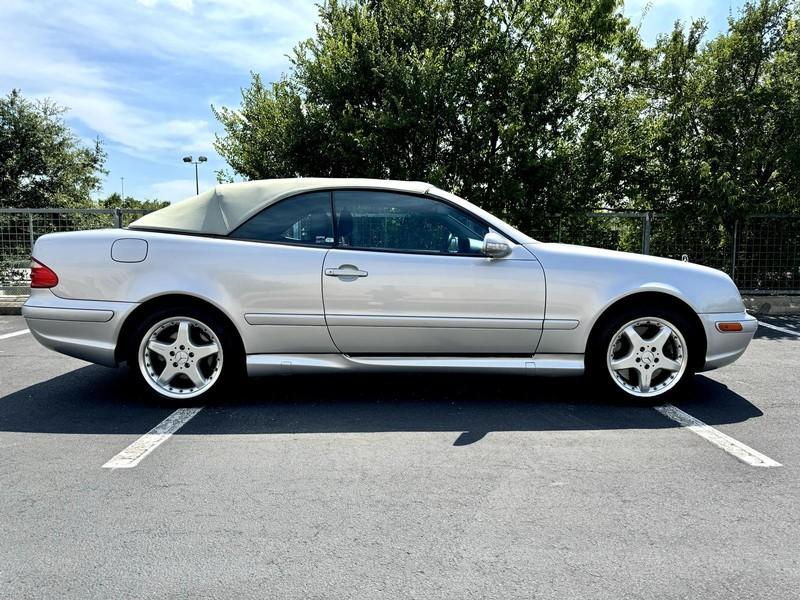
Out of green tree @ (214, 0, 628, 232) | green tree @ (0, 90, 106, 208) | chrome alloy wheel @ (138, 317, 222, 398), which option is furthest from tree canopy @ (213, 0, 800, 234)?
green tree @ (0, 90, 106, 208)

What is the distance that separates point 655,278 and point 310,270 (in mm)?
2365

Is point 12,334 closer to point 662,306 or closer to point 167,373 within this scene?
point 167,373

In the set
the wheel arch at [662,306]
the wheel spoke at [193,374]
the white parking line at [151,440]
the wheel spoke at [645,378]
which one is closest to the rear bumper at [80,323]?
the wheel spoke at [193,374]

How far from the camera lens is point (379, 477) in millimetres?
3082

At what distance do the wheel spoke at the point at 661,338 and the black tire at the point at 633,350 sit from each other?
0.17ft

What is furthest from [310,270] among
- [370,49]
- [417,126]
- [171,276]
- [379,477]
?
[370,49]

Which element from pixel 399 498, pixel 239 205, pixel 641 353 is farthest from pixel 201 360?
pixel 641 353

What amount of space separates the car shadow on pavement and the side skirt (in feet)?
0.90

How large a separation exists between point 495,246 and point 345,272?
102 cm

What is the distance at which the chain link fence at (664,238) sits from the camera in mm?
10352

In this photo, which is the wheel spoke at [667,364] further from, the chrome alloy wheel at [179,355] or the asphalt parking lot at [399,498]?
the chrome alloy wheel at [179,355]

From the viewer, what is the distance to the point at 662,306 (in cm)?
434

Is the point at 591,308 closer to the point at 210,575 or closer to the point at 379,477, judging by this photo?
the point at 379,477

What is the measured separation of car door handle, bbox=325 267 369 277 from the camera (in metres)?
4.18
